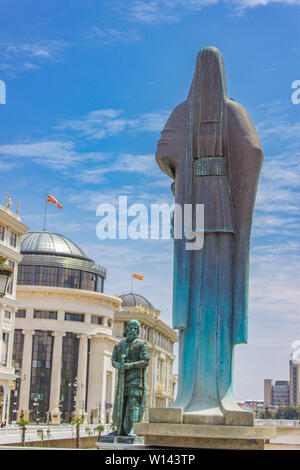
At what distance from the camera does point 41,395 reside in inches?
3319

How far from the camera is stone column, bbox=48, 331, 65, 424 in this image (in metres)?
80.9

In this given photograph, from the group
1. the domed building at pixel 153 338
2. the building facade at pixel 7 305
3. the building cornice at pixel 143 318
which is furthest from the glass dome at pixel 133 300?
the building facade at pixel 7 305

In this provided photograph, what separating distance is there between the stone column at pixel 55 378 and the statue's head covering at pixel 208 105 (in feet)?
241

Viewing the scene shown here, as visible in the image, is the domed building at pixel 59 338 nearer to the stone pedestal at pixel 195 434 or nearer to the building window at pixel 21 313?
the building window at pixel 21 313

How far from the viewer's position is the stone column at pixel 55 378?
8088 cm

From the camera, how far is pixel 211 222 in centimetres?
1144

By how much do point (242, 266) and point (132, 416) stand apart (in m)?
3.61

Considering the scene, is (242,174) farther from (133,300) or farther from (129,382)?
(133,300)

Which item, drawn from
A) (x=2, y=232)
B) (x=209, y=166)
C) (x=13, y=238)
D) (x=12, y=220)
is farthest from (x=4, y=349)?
(x=209, y=166)

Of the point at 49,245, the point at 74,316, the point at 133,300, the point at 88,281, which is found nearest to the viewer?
the point at 74,316

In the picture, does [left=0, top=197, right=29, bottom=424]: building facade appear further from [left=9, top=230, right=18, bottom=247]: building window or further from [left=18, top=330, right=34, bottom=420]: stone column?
[left=18, top=330, right=34, bottom=420]: stone column

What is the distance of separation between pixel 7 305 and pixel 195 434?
52164 millimetres

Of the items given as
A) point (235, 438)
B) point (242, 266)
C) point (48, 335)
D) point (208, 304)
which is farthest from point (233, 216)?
point (48, 335)
